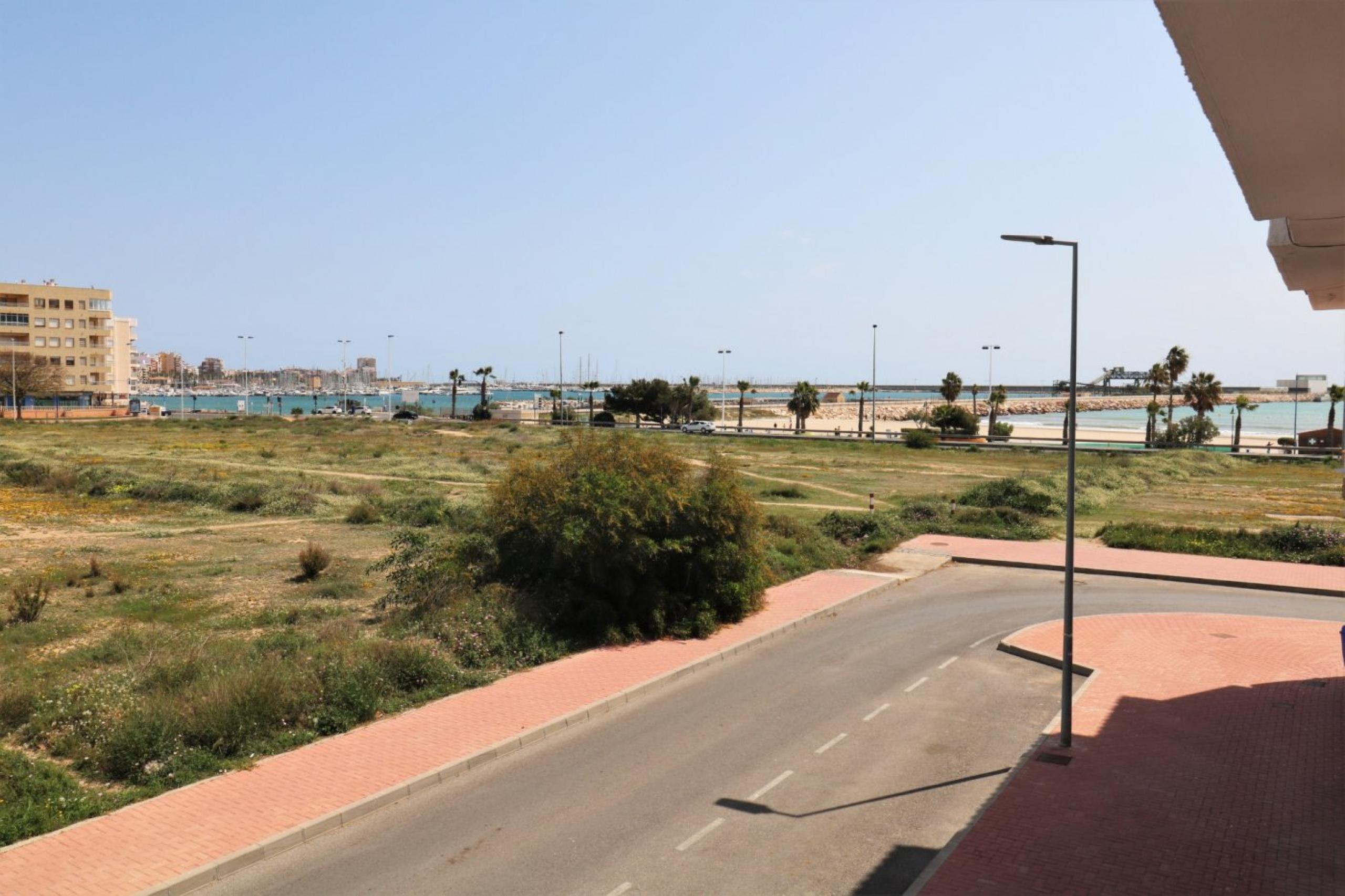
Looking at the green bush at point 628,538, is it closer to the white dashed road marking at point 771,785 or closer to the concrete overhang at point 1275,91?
the white dashed road marking at point 771,785

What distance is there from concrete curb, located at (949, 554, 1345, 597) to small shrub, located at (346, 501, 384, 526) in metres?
20.0

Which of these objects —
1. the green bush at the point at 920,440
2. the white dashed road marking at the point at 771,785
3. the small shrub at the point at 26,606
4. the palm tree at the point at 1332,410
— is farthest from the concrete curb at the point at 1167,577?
the palm tree at the point at 1332,410

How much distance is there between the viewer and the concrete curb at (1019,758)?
32.6ft

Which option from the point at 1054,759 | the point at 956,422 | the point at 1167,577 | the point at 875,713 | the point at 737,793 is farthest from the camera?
the point at 956,422

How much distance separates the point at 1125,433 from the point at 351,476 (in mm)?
105958

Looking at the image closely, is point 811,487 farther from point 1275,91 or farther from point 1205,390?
point 1205,390

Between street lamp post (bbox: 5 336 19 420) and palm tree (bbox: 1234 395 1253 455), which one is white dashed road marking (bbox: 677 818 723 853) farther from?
street lamp post (bbox: 5 336 19 420)

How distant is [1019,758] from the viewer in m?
13.6

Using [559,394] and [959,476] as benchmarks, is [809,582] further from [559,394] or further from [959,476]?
[559,394]

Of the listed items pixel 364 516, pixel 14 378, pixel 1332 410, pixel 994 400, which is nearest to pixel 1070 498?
pixel 364 516

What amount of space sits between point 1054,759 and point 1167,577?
55.4ft

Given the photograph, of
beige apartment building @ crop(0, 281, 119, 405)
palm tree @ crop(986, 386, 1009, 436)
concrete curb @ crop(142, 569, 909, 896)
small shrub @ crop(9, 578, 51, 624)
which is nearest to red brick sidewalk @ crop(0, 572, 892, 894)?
concrete curb @ crop(142, 569, 909, 896)

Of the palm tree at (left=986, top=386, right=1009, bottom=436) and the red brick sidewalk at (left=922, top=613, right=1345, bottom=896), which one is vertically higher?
the palm tree at (left=986, top=386, right=1009, bottom=436)

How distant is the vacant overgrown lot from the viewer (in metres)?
13.3
